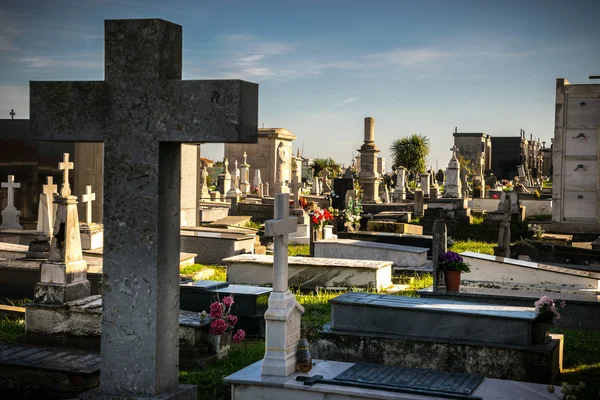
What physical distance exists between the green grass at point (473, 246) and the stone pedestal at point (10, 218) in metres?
8.89

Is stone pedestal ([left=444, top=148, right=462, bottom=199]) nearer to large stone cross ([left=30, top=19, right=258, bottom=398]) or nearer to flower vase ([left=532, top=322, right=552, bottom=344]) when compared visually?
flower vase ([left=532, top=322, right=552, bottom=344])

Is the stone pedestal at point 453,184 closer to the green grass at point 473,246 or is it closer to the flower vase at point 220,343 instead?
the green grass at point 473,246

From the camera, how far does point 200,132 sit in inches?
158

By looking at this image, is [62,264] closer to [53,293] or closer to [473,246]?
[53,293]

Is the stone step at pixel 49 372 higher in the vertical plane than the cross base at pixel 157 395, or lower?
lower

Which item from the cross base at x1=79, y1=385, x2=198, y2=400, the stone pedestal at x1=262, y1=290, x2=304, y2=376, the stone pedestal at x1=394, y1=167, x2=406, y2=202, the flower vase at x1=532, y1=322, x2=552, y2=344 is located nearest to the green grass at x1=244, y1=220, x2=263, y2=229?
the stone pedestal at x1=394, y1=167, x2=406, y2=202

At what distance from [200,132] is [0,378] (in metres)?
3.69

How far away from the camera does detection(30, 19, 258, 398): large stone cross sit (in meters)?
4.06

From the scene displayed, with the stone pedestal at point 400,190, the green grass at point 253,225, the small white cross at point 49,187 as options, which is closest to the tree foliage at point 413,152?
the stone pedestal at point 400,190

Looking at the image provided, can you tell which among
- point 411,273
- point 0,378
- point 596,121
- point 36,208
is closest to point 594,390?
point 0,378

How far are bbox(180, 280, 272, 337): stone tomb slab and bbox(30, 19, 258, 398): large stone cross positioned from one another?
445 cm

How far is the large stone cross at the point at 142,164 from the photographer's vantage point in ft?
13.3

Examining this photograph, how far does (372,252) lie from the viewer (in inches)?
540

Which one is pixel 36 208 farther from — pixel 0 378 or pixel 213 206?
pixel 0 378
